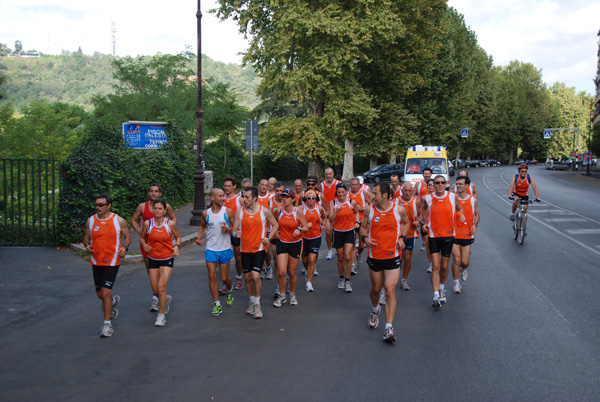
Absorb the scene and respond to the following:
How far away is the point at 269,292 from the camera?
870 cm

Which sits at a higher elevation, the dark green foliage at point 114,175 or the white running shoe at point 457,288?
the dark green foliage at point 114,175

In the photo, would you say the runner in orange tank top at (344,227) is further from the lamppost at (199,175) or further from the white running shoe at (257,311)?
the lamppost at (199,175)

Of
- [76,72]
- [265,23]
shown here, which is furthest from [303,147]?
[76,72]

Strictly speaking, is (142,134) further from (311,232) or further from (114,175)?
(311,232)

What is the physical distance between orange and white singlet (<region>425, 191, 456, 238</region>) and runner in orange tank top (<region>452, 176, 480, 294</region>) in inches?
17.3

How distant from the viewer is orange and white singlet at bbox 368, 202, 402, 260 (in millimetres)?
6301

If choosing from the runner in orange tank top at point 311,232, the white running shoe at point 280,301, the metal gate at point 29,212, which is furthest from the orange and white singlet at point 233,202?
the metal gate at point 29,212

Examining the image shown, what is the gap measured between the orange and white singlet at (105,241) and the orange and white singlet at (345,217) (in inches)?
144

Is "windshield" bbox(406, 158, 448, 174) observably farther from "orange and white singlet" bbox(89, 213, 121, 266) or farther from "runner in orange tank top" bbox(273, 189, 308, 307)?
"orange and white singlet" bbox(89, 213, 121, 266)

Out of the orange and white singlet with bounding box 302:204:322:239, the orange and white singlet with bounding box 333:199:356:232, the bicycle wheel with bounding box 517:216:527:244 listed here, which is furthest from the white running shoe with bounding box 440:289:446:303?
the bicycle wheel with bounding box 517:216:527:244

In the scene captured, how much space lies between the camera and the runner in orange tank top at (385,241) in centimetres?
627

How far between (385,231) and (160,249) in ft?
9.67

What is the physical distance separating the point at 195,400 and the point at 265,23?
27.8 m

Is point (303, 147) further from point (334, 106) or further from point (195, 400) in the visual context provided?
point (195, 400)
